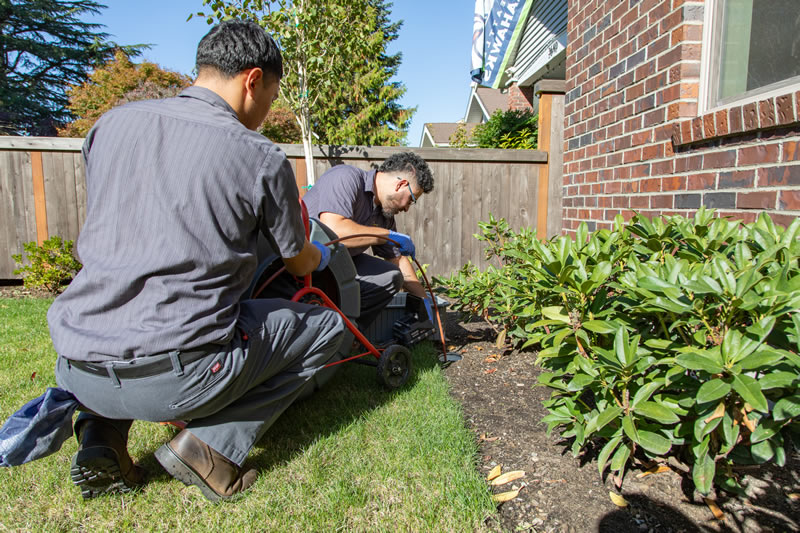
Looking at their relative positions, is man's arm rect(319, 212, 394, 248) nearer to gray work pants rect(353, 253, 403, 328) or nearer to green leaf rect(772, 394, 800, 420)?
gray work pants rect(353, 253, 403, 328)

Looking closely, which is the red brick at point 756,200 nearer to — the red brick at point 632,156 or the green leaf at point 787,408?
the red brick at point 632,156

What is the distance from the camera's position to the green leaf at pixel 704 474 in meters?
1.35

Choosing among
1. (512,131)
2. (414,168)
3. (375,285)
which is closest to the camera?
(375,285)

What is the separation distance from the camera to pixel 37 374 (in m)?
3.02

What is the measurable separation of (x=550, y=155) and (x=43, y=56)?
97.3 feet

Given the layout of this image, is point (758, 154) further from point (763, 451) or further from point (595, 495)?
point (595, 495)

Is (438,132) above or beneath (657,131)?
above

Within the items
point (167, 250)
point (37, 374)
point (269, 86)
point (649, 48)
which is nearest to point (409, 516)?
point (167, 250)

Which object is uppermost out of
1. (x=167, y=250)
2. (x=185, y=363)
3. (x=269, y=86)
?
(x=269, y=86)

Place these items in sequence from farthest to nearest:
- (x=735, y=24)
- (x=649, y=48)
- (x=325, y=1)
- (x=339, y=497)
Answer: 1. (x=325, y=1)
2. (x=649, y=48)
3. (x=735, y=24)
4. (x=339, y=497)

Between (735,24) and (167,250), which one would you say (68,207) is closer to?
(167,250)

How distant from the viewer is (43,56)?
82.0ft

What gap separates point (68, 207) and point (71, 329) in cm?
520

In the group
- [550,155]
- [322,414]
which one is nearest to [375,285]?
[322,414]
